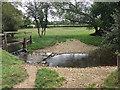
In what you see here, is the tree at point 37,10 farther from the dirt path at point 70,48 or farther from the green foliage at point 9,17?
the dirt path at point 70,48

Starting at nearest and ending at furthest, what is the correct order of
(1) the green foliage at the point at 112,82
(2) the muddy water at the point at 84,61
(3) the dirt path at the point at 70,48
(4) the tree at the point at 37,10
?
(1) the green foliage at the point at 112,82, (2) the muddy water at the point at 84,61, (3) the dirt path at the point at 70,48, (4) the tree at the point at 37,10

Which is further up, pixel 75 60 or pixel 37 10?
pixel 37 10

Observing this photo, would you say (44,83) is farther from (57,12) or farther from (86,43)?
(57,12)

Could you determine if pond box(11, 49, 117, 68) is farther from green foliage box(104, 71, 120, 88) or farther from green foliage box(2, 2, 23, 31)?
green foliage box(2, 2, 23, 31)

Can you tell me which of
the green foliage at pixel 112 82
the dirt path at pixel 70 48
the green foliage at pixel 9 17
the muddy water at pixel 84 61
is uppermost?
the green foliage at pixel 9 17


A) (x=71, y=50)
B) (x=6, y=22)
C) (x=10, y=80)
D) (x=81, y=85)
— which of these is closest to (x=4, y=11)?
(x=6, y=22)

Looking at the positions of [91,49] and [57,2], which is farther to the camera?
[57,2]

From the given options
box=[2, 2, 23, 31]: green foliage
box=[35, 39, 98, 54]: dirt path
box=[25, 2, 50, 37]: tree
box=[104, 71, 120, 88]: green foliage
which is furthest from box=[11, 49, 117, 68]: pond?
box=[2, 2, 23, 31]: green foliage

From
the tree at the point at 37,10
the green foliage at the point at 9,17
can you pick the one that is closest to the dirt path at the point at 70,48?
the tree at the point at 37,10

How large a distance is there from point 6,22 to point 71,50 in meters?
13.2

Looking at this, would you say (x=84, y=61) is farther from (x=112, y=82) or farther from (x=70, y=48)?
(x=112, y=82)

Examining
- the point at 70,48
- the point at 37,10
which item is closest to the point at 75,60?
the point at 70,48

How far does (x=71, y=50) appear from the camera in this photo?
16.5 m

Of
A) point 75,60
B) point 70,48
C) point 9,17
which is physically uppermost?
point 9,17
